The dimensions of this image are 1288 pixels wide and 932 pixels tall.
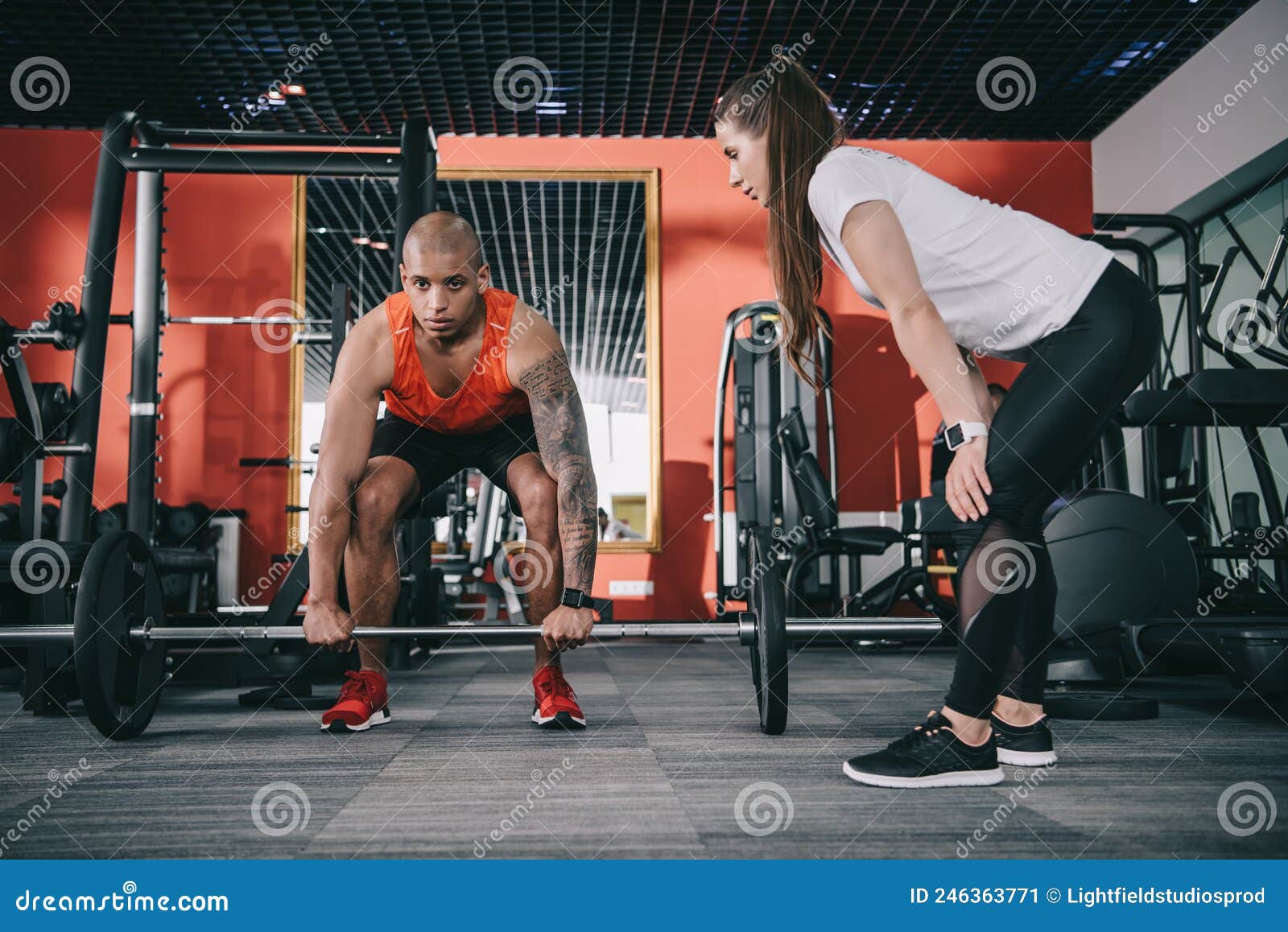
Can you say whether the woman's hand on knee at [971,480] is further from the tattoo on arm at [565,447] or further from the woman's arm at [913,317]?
the tattoo on arm at [565,447]

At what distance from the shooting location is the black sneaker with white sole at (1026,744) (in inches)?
57.2

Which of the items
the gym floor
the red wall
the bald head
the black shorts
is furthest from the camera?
the red wall

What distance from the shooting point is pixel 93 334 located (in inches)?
94.0

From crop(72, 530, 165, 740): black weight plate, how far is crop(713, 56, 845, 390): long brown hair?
50.9 inches

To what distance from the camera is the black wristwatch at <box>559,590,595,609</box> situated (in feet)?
5.40

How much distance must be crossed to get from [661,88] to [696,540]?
7.11 ft

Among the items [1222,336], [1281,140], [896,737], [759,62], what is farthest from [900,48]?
[896,737]

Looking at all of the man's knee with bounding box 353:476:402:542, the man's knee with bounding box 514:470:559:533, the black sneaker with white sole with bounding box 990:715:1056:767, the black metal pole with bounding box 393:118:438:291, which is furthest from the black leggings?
the black metal pole with bounding box 393:118:438:291

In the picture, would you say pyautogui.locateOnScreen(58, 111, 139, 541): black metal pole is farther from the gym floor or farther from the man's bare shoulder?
the man's bare shoulder

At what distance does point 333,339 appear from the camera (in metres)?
2.71

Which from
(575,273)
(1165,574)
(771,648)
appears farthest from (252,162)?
(1165,574)

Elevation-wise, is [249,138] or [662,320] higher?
[249,138]

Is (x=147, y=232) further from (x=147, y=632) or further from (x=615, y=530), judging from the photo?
(x=615, y=530)

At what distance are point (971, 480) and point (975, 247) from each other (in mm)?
322
